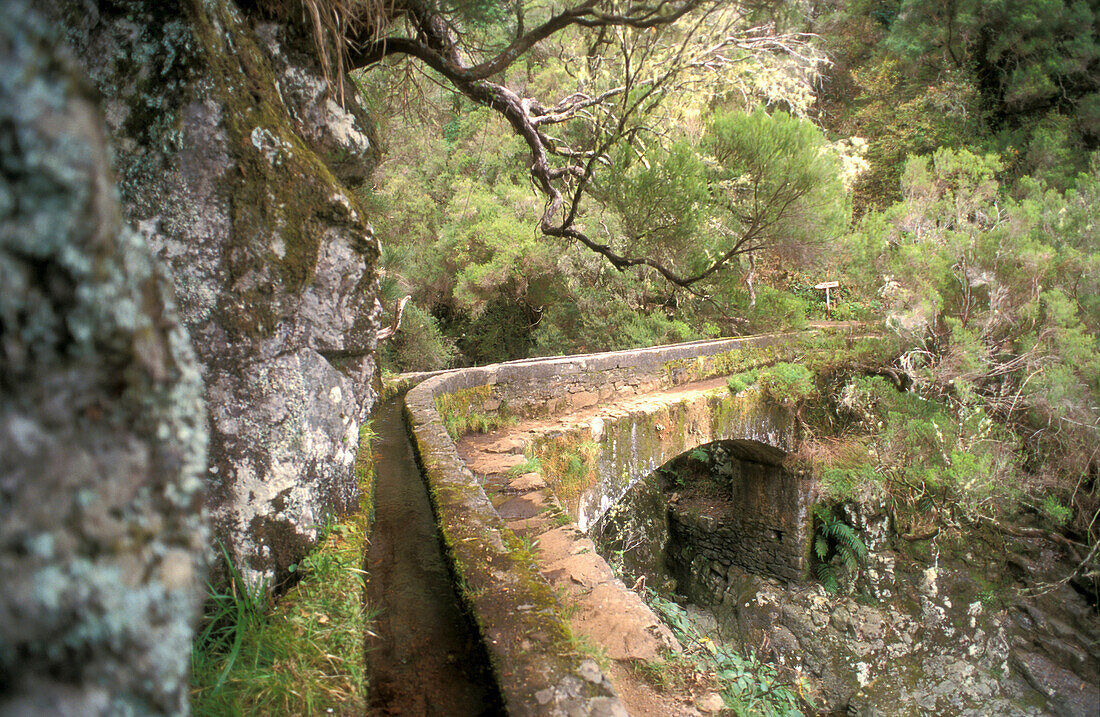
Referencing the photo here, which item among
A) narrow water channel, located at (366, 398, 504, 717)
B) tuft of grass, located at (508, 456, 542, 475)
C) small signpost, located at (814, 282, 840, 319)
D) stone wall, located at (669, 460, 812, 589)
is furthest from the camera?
small signpost, located at (814, 282, 840, 319)

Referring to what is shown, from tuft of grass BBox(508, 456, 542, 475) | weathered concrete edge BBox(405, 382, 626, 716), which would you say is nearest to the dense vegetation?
tuft of grass BBox(508, 456, 542, 475)

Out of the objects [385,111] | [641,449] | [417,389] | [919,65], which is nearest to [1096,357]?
[641,449]

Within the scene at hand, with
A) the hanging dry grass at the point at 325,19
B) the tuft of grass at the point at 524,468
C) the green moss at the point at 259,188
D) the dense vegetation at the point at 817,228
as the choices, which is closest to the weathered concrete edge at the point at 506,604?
the tuft of grass at the point at 524,468

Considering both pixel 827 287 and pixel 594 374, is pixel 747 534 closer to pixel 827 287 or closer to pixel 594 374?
pixel 594 374

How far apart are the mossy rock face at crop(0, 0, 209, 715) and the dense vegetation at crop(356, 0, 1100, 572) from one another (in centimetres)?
423

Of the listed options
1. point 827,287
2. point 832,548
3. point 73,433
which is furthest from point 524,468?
point 827,287

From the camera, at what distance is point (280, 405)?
2.23 metres

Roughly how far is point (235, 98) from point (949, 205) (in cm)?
1273

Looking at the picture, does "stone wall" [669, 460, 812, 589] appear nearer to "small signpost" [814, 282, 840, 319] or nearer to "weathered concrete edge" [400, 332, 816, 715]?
"small signpost" [814, 282, 840, 319]

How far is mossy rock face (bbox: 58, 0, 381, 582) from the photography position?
189 cm

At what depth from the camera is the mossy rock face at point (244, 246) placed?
1.89 m

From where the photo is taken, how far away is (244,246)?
6.88ft

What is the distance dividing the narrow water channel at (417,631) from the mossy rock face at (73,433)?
4.62 feet

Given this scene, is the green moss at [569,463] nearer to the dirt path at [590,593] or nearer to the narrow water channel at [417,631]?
the dirt path at [590,593]
